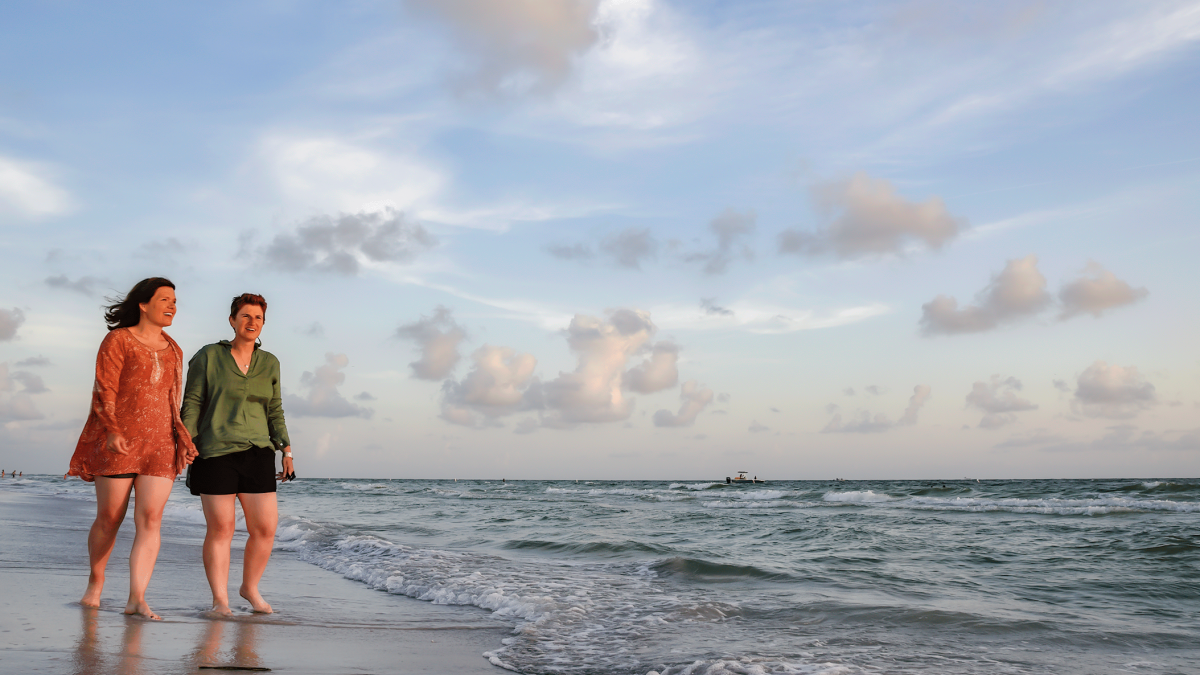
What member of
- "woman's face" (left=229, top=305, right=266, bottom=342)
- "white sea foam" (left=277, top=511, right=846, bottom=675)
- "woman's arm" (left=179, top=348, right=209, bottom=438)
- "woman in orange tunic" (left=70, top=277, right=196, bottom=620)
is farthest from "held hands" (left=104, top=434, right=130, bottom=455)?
"white sea foam" (left=277, top=511, right=846, bottom=675)

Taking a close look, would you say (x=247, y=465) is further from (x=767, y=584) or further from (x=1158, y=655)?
(x=1158, y=655)

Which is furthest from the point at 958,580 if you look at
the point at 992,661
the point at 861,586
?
the point at 992,661

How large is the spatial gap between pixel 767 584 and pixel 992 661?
132 inches

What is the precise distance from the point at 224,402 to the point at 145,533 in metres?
0.82

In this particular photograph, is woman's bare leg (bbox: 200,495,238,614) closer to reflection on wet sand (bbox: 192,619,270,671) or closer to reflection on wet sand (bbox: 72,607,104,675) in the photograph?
reflection on wet sand (bbox: 192,619,270,671)

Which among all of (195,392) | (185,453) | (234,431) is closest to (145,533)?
(185,453)

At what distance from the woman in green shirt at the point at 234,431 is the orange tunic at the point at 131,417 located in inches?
5.6

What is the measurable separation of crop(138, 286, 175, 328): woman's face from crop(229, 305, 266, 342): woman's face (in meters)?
0.34

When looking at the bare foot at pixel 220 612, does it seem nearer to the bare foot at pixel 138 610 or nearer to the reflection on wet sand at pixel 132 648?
the bare foot at pixel 138 610

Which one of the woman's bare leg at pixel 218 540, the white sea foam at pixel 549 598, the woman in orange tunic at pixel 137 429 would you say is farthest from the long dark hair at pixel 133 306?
the white sea foam at pixel 549 598

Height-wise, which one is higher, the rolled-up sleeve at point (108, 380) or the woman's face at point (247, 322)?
the woman's face at point (247, 322)

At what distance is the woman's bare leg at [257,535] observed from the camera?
458 centimetres

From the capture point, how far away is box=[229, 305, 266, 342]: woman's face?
4.54 metres

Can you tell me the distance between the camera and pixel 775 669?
426 cm
